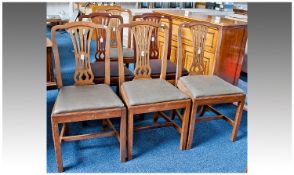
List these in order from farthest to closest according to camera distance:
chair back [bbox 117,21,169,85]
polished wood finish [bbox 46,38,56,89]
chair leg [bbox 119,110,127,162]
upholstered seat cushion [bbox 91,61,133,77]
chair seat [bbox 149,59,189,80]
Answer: polished wood finish [bbox 46,38,56,89] < chair seat [bbox 149,59,189,80] < upholstered seat cushion [bbox 91,61,133,77] < chair back [bbox 117,21,169,85] < chair leg [bbox 119,110,127,162]

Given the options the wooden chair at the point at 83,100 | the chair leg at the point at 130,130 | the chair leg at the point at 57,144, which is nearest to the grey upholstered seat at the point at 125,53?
the wooden chair at the point at 83,100

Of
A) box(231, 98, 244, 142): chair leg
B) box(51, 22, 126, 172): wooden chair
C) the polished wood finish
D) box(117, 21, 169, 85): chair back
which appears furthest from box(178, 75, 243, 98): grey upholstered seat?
the polished wood finish

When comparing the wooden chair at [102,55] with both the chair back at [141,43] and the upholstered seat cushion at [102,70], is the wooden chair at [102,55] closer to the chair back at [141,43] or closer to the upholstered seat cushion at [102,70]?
the upholstered seat cushion at [102,70]

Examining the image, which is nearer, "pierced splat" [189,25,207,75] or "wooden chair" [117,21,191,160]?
"wooden chair" [117,21,191,160]

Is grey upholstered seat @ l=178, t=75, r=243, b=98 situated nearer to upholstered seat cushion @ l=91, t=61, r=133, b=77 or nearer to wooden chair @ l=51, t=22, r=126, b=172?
upholstered seat cushion @ l=91, t=61, r=133, b=77

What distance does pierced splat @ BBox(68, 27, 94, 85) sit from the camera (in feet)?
5.97

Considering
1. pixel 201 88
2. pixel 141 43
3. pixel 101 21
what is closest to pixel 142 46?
pixel 141 43

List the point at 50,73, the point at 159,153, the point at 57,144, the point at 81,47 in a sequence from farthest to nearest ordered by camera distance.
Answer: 1. the point at 50,73
2. the point at 159,153
3. the point at 81,47
4. the point at 57,144

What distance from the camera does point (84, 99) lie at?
166cm

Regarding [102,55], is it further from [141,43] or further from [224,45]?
[224,45]

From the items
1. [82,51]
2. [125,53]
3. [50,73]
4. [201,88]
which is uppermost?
[82,51]

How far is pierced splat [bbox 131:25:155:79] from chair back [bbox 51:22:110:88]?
0.24m

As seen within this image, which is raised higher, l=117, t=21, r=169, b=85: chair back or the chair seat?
l=117, t=21, r=169, b=85: chair back

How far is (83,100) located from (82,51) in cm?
40
